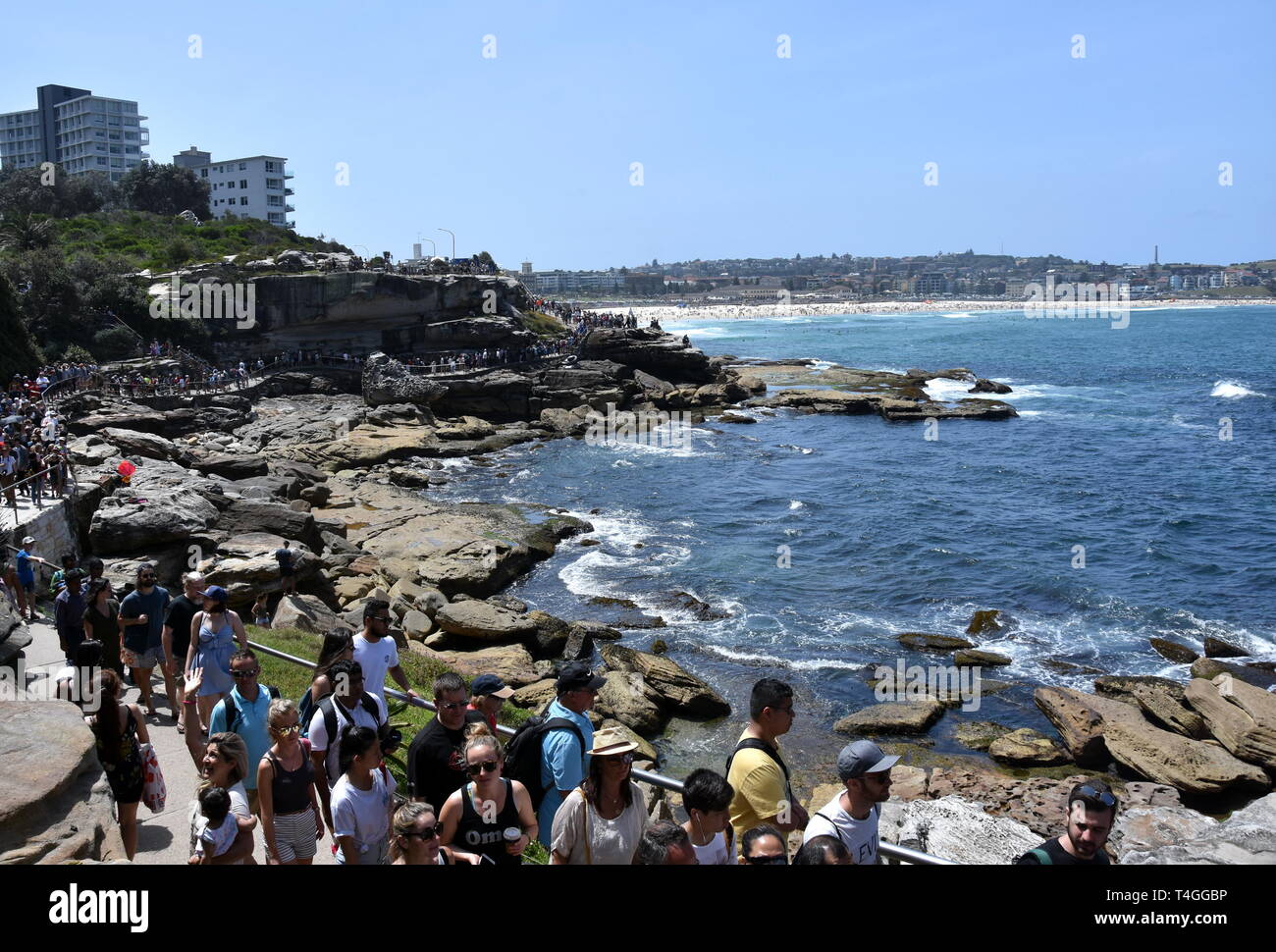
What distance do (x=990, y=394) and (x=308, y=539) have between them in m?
53.9

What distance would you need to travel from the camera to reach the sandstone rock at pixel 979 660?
64.0ft

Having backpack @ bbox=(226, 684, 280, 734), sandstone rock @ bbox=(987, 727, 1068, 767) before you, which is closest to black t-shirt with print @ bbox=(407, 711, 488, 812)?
backpack @ bbox=(226, 684, 280, 734)

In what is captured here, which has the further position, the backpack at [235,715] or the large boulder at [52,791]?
the backpack at [235,715]

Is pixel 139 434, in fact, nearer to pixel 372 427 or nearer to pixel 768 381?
pixel 372 427

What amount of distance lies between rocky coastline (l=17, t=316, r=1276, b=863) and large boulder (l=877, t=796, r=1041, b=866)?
0.03 m

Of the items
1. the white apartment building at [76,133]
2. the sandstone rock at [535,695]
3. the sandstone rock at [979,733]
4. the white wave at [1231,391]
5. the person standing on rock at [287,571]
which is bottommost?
the sandstone rock at [979,733]

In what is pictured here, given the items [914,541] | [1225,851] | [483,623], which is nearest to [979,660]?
[914,541]

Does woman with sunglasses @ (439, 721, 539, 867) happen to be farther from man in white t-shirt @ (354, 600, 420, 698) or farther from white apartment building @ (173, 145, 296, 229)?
white apartment building @ (173, 145, 296, 229)

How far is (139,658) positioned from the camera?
10031mm

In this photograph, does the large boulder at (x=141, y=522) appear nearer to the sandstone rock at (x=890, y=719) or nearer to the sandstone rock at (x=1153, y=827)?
the sandstone rock at (x=890, y=719)

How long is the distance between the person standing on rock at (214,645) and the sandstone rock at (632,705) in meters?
8.08

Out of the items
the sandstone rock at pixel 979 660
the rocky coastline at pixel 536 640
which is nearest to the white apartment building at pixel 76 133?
the rocky coastline at pixel 536 640

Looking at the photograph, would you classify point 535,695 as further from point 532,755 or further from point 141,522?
point 532,755
